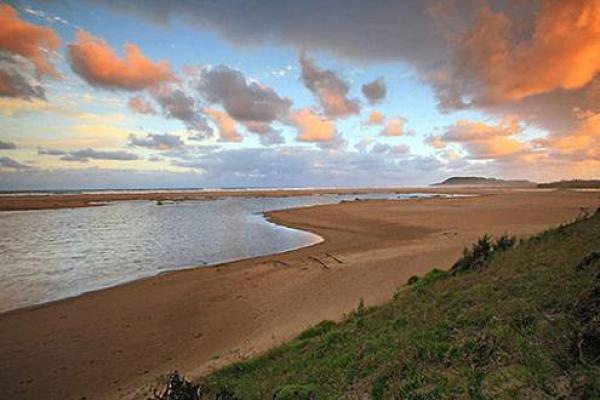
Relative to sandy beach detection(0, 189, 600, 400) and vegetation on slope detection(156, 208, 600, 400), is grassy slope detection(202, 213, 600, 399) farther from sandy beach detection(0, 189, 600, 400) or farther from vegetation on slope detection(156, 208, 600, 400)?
sandy beach detection(0, 189, 600, 400)

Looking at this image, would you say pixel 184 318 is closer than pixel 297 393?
No

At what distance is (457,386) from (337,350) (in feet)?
7.81

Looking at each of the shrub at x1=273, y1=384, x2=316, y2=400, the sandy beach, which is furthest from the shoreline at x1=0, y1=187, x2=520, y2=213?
the shrub at x1=273, y1=384, x2=316, y2=400

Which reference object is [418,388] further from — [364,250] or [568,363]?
[364,250]

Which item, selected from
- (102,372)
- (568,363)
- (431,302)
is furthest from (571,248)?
(102,372)

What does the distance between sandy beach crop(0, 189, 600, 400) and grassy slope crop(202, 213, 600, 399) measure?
2.13 m

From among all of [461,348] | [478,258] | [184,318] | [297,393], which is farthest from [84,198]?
[461,348]

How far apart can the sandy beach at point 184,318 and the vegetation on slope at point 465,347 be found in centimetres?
201

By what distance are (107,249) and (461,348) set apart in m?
21.2

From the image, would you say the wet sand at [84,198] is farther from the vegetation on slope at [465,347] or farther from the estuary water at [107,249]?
the vegetation on slope at [465,347]

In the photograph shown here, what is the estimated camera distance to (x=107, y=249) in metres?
21.0

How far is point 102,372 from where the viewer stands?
7.68 m

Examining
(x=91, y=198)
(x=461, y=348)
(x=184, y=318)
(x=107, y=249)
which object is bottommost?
(x=184, y=318)

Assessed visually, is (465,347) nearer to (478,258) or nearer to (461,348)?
(461,348)
